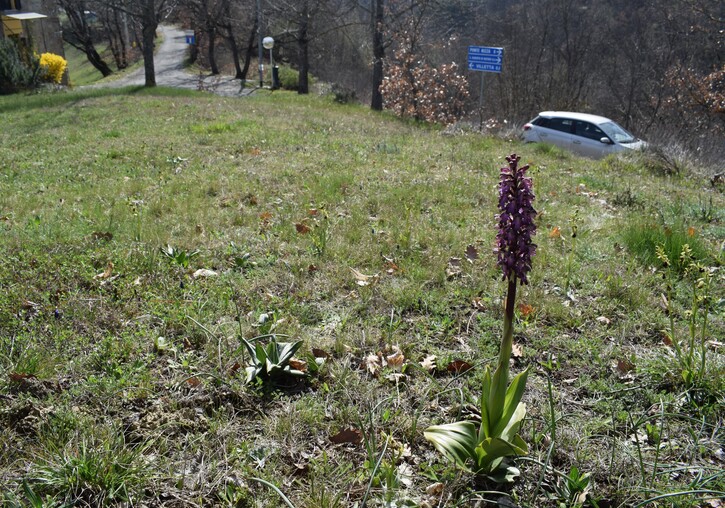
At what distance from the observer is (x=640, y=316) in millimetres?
3707

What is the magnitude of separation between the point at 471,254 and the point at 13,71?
2339 centimetres

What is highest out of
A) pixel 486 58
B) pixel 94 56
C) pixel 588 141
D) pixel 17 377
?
pixel 94 56

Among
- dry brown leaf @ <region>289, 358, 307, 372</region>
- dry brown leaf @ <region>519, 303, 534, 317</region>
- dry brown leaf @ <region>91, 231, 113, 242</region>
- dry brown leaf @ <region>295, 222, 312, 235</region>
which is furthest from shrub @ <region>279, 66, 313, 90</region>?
dry brown leaf @ <region>289, 358, 307, 372</region>

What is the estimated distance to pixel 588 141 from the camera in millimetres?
15195

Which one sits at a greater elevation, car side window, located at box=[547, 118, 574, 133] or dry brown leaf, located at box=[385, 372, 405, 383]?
car side window, located at box=[547, 118, 574, 133]

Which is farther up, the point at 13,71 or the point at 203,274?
the point at 13,71

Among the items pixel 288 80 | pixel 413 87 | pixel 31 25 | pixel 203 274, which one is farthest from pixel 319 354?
pixel 288 80

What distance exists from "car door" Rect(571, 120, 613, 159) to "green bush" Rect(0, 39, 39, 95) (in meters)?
21.2

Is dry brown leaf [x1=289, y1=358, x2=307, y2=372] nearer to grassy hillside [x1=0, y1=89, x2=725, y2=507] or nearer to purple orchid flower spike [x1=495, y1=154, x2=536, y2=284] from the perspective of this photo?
grassy hillside [x1=0, y1=89, x2=725, y2=507]

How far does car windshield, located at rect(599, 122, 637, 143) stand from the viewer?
48.7ft

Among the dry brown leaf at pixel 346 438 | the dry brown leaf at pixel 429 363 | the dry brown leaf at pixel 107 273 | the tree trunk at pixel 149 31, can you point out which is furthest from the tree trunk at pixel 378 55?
the dry brown leaf at pixel 346 438

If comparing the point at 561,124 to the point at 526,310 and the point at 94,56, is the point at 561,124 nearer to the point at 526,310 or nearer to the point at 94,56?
the point at 526,310

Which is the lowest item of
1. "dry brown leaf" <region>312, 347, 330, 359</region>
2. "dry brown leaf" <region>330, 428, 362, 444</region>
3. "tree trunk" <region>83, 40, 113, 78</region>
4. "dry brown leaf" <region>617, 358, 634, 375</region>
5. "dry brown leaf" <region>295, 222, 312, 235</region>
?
"dry brown leaf" <region>330, 428, 362, 444</region>

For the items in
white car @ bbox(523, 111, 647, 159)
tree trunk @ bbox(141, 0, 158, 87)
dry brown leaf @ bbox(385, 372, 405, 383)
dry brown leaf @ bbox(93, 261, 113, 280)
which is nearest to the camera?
dry brown leaf @ bbox(385, 372, 405, 383)
